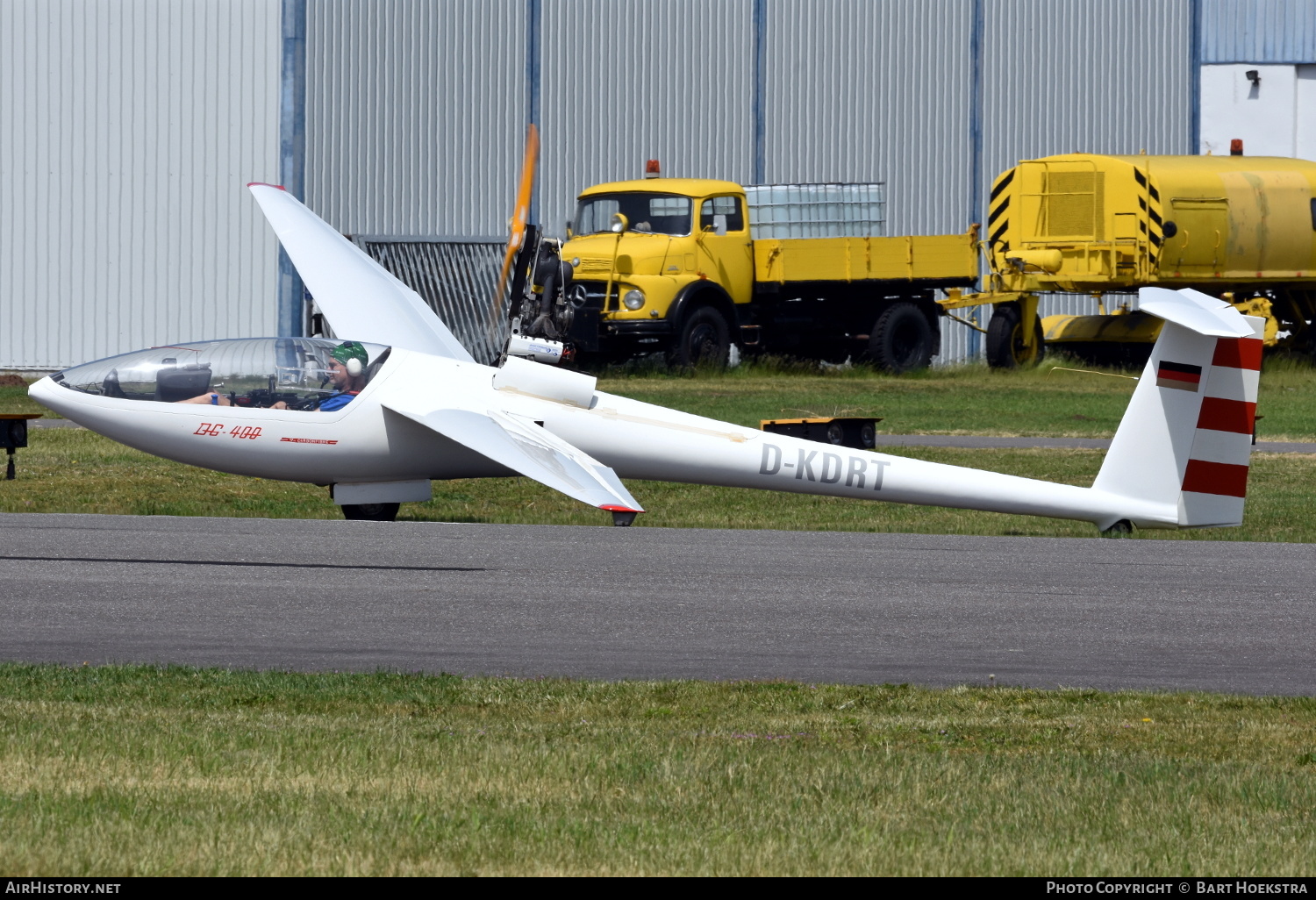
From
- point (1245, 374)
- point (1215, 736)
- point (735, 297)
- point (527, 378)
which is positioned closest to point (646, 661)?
point (1215, 736)

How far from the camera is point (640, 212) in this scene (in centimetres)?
2959

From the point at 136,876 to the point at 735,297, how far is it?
1025 inches

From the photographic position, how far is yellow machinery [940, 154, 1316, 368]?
30406 mm

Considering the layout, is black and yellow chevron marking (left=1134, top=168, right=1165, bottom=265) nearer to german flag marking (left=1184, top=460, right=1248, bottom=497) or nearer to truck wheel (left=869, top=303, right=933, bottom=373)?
truck wheel (left=869, top=303, right=933, bottom=373)

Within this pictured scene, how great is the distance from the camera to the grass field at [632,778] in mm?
4855

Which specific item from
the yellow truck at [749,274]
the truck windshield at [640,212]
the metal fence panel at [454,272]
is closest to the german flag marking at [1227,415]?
the yellow truck at [749,274]

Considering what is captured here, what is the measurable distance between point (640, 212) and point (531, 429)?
1772cm

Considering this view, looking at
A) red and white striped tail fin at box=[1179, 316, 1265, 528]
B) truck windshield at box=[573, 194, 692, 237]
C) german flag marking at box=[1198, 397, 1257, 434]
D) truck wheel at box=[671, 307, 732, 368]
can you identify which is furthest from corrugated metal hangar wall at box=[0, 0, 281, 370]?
german flag marking at box=[1198, 397, 1257, 434]

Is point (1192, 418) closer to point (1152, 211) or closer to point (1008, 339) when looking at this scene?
point (1152, 211)

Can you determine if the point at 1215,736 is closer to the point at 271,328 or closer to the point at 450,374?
the point at 450,374

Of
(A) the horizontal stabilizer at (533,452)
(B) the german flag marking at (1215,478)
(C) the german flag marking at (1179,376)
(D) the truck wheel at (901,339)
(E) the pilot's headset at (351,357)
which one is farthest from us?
(D) the truck wheel at (901,339)

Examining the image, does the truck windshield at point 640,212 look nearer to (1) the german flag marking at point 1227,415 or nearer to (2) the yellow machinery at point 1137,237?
(2) the yellow machinery at point 1137,237

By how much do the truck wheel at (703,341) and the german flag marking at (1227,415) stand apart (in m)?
17.1

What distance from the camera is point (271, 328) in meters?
35.5
